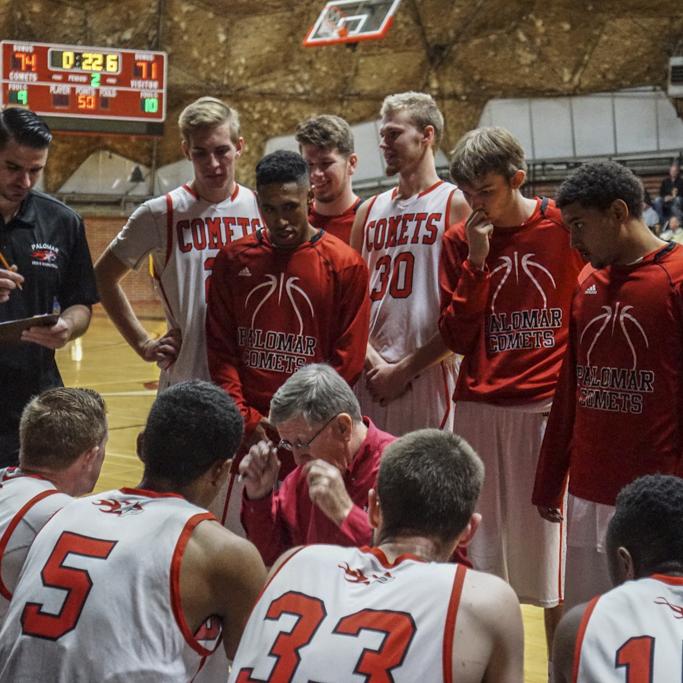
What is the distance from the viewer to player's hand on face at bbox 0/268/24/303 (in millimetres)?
3703

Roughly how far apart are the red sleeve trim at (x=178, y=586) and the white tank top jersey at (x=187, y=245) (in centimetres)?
217

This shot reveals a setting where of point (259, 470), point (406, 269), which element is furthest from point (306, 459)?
point (406, 269)

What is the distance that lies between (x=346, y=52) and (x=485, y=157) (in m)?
18.2

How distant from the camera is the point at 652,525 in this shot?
2.01 metres

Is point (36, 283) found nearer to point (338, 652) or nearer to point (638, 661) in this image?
point (338, 652)

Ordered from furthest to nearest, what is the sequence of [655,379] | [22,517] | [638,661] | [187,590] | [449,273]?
[449,273], [655,379], [22,517], [187,590], [638,661]

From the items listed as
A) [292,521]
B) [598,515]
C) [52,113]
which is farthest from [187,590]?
[52,113]

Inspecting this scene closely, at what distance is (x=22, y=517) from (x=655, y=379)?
1936 mm

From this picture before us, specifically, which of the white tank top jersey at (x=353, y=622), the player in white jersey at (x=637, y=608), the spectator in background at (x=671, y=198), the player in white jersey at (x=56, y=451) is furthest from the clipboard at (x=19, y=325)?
the spectator in background at (x=671, y=198)

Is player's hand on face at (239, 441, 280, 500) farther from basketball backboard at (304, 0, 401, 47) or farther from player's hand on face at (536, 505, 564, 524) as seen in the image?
basketball backboard at (304, 0, 401, 47)

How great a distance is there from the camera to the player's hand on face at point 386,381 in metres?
4.32

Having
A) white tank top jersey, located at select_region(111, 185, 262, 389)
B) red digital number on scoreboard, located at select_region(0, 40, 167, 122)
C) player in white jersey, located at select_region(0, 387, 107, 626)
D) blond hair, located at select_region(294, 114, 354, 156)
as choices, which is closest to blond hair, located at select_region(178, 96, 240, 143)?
white tank top jersey, located at select_region(111, 185, 262, 389)

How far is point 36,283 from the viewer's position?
156 inches

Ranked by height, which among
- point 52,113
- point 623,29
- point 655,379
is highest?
point 623,29
